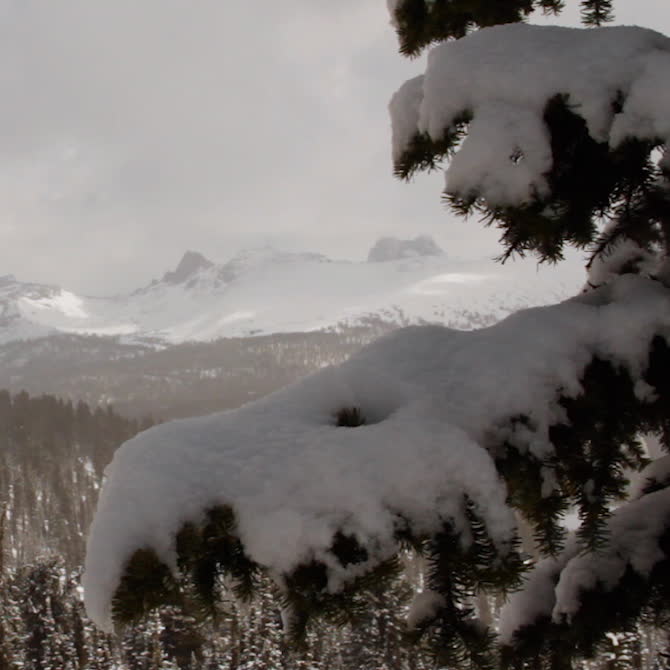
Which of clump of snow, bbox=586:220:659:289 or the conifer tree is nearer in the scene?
the conifer tree

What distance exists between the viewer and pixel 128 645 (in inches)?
1257

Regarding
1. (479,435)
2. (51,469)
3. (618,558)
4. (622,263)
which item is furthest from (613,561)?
(51,469)

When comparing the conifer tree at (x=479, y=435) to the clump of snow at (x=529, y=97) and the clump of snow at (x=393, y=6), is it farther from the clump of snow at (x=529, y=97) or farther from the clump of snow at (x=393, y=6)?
the clump of snow at (x=393, y=6)

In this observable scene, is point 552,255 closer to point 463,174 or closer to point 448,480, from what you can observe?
point 463,174

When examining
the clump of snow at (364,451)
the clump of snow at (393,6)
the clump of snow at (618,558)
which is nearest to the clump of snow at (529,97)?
the clump of snow at (364,451)

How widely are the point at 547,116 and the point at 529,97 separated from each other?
127 mm

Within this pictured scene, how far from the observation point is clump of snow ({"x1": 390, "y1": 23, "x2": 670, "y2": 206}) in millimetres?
2145

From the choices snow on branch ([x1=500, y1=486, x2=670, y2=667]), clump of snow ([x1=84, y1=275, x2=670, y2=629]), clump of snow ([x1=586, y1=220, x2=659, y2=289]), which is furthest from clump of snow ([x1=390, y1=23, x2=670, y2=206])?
snow on branch ([x1=500, y1=486, x2=670, y2=667])

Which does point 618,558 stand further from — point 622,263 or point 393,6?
point 393,6

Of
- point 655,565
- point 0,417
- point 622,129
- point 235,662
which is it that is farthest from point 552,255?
point 0,417

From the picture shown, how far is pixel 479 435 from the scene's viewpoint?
224 centimetres

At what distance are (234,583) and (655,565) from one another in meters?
2.19

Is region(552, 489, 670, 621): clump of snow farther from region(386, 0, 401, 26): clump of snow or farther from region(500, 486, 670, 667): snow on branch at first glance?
region(386, 0, 401, 26): clump of snow

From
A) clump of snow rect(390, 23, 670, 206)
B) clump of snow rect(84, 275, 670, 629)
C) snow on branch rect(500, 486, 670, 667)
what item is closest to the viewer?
clump of snow rect(84, 275, 670, 629)
